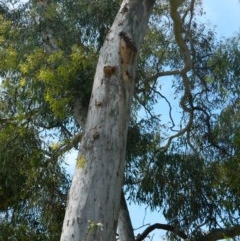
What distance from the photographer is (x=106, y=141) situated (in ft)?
15.4

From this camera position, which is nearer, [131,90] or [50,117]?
[131,90]

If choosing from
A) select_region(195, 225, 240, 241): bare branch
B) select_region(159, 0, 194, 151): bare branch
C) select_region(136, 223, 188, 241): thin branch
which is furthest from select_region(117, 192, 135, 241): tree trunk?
select_region(159, 0, 194, 151): bare branch

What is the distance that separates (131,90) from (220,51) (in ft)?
14.2

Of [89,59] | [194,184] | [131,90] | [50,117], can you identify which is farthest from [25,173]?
[131,90]

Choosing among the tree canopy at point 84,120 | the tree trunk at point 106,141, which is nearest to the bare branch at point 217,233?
the tree canopy at point 84,120

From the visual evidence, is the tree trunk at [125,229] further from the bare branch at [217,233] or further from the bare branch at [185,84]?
the bare branch at [185,84]

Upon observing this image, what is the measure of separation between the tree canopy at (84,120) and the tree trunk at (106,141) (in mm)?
1874

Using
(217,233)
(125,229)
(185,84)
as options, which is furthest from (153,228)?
(185,84)

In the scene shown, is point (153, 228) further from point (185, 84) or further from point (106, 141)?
point (106, 141)

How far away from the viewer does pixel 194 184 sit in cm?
842

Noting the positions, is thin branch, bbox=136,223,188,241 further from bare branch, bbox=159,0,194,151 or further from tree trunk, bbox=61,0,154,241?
tree trunk, bbox=61,0,154,241

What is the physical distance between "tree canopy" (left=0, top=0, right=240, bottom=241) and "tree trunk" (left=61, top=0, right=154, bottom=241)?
187cm

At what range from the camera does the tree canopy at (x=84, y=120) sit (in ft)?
25.4

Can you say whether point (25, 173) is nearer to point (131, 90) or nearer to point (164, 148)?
point (164, 148)
